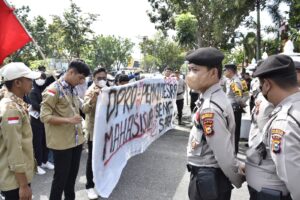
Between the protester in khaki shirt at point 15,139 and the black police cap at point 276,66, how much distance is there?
72.7 inches

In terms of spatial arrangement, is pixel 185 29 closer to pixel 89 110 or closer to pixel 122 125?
pixel 122 125

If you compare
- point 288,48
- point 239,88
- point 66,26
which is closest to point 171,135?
point 239,88

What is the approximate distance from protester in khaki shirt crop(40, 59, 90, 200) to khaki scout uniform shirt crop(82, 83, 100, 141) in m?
0.52

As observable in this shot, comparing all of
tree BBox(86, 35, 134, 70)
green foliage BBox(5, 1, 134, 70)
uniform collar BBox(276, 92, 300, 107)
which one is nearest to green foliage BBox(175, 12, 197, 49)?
green foliage BBox(5, 1, 134, 70)

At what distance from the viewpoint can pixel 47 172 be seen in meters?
5.62

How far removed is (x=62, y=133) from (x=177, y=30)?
13263mm

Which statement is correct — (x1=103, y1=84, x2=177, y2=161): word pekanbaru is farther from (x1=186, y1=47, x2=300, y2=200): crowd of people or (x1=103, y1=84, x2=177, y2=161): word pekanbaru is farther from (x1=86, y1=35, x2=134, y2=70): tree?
(x1=86, y1=35, x2=134, y2=70): tree

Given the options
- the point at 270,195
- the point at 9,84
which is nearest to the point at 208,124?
the point at 270,195

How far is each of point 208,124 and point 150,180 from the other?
3.08 metres

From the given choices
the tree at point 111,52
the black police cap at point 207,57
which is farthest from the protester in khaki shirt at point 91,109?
the tree at point 111,52

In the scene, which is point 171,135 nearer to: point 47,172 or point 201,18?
point 47,172

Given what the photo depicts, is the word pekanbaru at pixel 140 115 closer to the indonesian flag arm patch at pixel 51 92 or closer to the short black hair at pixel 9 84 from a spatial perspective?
the indonesian flag arm patch at pixel 51 92

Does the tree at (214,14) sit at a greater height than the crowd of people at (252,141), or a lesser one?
greater

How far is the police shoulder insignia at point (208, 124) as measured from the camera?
2.32 m
